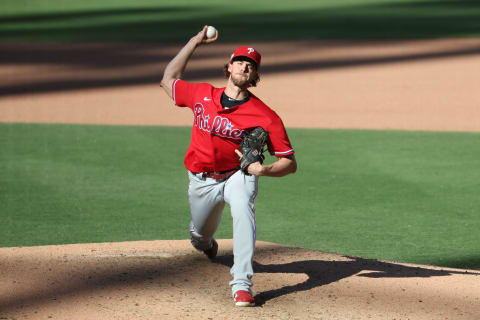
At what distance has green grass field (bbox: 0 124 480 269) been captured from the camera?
7082 millimetres

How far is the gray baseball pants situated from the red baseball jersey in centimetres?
11

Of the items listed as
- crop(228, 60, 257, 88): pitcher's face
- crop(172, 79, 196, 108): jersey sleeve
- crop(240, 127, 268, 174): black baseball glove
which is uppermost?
crop(228, 60, 257, 88): pitcher's face

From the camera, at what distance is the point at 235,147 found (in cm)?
506

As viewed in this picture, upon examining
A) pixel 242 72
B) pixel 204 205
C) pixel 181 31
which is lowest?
pixel 204 205

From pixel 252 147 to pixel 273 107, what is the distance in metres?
9.24

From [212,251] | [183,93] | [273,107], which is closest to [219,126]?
[183,93]

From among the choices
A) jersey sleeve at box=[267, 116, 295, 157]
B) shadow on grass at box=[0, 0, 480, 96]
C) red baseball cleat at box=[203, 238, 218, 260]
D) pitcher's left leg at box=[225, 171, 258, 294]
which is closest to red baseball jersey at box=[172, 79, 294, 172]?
jersey sleeve at box=[267, 116, 295, 157]

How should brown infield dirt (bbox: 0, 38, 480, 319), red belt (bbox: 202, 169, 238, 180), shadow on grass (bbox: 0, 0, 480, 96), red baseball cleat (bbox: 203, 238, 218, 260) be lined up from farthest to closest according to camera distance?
shadow on grass (bbox: 0, 0, 480, 96) < red baseball cleat (bbox: 203, 238, 218, 260) < red belt (bbox: 202, 169, 238, 180) < brown infield dirt (bbox: 0, 38, 480, 319)

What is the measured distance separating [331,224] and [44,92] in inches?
359

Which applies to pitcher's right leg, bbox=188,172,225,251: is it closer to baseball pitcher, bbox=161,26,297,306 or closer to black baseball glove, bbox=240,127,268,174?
baseball pitcher, bbox=161,26,297,306

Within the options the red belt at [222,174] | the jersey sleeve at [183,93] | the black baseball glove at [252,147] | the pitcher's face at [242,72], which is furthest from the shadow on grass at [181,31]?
the black baseball glove at [252,147]

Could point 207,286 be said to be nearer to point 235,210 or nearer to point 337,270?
point 235,210

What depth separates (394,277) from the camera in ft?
18.1

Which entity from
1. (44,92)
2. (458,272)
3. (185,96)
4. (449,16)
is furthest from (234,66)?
(449,16)
